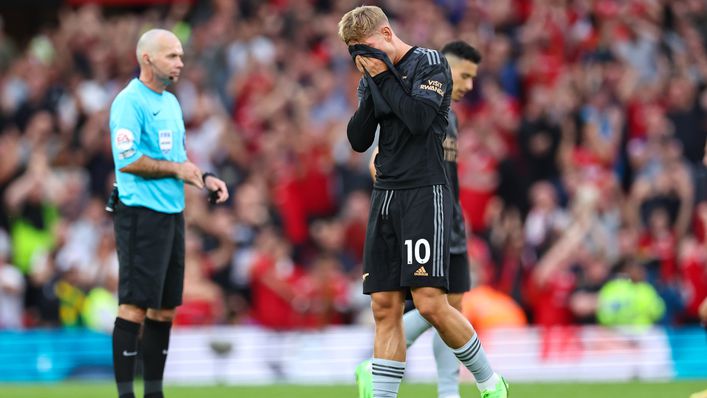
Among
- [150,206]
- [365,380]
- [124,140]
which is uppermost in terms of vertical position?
[124,140]

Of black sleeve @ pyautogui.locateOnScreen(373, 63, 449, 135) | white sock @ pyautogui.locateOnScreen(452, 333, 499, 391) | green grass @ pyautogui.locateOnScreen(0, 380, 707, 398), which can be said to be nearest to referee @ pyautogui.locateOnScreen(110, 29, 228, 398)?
black sleeve @ pyautogui.locateOnScreen(373, 63, 449, 135)

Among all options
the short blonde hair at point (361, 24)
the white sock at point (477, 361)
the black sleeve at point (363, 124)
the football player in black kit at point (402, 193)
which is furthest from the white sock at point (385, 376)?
the short blonde hair at point (361, 24)

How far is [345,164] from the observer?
16547 mm

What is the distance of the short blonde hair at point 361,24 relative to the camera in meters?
7.36

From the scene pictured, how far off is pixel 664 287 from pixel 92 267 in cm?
683

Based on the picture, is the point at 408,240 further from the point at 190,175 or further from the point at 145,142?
the point at 145,142

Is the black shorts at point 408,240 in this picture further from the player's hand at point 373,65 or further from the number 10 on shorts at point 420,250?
the player's hand at point 373,65

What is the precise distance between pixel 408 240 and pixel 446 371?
1780 mm

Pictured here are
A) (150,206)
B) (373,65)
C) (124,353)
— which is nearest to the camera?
(373,65)

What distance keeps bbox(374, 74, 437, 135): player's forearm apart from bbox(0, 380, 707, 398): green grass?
13.4ft

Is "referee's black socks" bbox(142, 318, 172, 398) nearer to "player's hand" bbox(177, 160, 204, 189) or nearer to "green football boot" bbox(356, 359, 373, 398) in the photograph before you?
"player's hand" bbox(177, 160, 204, 189)

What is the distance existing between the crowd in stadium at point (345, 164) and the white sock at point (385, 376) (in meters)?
6.84

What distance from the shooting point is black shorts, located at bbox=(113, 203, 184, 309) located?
8.43m

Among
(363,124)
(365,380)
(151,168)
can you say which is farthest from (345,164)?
(363,124)
